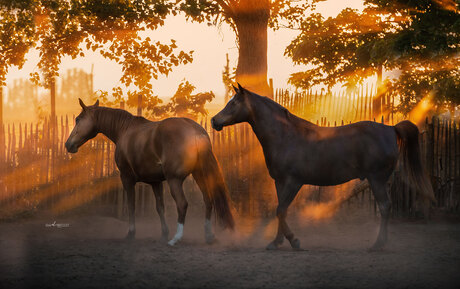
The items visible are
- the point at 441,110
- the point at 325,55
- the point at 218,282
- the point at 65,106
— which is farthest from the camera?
the point at 65,106

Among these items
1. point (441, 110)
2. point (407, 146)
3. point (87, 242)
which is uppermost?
point (441, 110)

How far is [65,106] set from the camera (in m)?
118

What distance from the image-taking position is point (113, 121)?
354 inches

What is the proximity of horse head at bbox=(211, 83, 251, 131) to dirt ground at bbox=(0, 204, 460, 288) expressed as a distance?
5.77ft

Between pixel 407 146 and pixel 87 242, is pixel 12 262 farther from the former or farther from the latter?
pixel 407 146

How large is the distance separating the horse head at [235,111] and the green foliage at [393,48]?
653 centimetres

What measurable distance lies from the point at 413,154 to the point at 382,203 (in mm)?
973

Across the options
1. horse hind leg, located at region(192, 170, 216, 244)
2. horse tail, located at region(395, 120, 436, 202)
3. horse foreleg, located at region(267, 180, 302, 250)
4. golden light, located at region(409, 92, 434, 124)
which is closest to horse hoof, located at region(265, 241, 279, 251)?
horse foreleg, located at region(267, 180, 302, 250)

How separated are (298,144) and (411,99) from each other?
12.2 m

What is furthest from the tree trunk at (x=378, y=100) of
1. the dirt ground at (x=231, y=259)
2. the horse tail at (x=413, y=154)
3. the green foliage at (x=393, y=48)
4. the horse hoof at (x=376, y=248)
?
the horse hoof at (x=376, y=248)

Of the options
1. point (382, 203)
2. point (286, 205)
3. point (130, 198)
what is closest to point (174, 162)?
point (130, 198)

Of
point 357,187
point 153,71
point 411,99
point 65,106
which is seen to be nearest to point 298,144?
point 357,187

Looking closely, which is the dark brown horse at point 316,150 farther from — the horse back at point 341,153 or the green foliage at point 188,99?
the green foliage at point 188,99

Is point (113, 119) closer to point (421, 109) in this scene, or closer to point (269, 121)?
point (269, 121)
